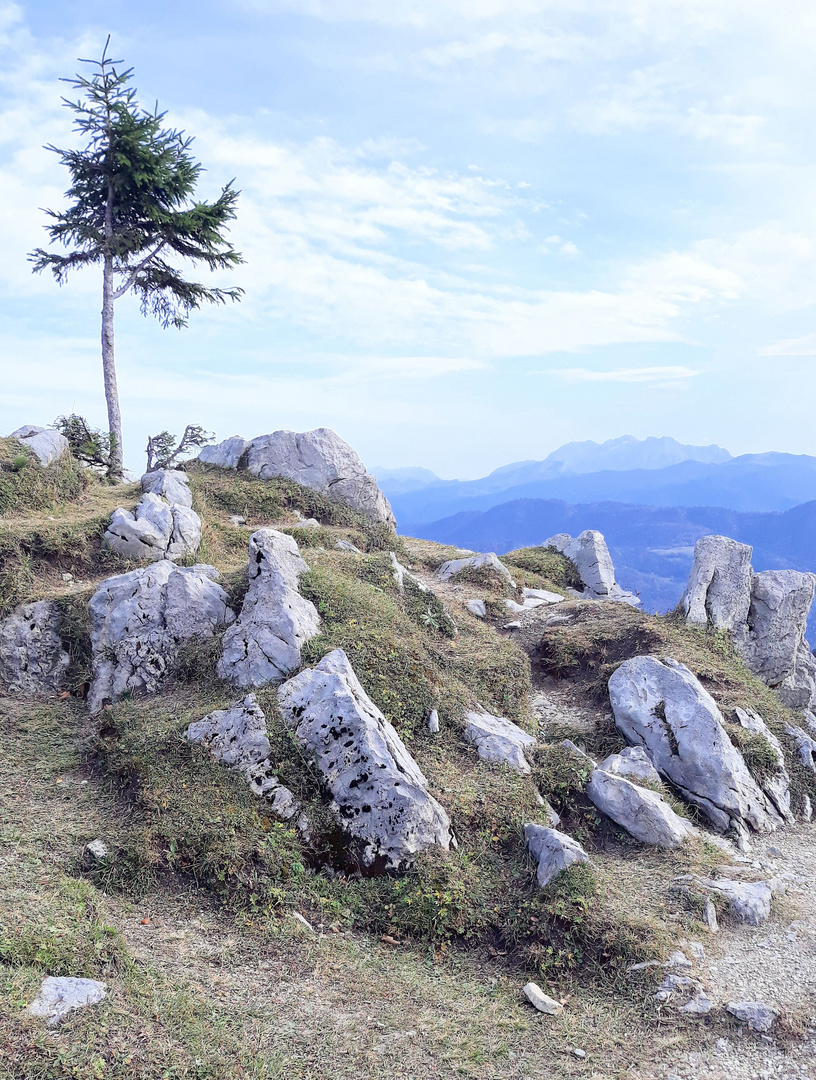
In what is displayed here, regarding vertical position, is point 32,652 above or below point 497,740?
above

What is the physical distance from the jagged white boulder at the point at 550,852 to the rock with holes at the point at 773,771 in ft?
16.7

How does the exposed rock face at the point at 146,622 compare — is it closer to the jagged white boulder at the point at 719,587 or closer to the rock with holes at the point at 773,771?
the rock with holes at the point at 773,771

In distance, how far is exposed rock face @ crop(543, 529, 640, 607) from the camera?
24.3 m

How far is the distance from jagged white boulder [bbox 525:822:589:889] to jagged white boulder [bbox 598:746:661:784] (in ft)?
7.82

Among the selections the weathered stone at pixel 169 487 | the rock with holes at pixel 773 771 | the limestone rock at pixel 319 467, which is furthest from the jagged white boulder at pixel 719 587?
the weathered stone at pixel 169 487

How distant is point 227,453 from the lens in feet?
75.9

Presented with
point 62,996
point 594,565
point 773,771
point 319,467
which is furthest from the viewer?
point 594,565

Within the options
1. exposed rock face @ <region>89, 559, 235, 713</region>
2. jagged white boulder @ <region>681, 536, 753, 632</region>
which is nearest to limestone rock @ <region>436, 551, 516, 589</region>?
jagged white boulder @ <region>681, 536, 753, 632</region>

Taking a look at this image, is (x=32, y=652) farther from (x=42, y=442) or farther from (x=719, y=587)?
(x=719, y=587)

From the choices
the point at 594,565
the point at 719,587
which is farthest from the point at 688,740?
the point at 594,565

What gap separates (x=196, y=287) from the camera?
90.0ft

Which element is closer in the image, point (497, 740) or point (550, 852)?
point (550, 852)

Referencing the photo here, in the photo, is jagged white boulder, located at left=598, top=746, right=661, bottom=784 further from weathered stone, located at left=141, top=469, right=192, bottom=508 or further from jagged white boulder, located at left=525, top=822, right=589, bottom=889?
weathered stone, located at left=141, top=469, right=192, bottom=508

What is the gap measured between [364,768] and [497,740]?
106 inches
